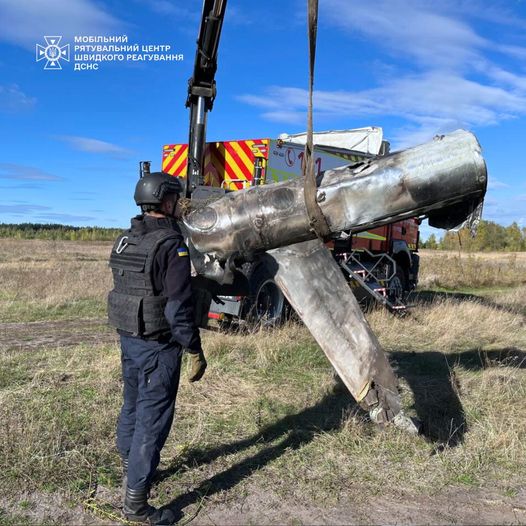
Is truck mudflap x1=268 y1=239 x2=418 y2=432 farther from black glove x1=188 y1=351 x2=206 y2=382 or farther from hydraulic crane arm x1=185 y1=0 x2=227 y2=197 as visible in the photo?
hydraulic crane arm x1=185 y1=0 x2=227 y2=197

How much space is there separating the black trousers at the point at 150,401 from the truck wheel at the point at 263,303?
14.9 ft

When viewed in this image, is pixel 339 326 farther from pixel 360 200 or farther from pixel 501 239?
pixel 501 239

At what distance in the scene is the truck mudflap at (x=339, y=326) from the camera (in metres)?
3.50

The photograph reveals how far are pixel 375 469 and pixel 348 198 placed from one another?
6.49 feet

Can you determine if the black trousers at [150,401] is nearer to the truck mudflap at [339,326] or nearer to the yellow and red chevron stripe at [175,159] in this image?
the truck mudflap at [339,326]

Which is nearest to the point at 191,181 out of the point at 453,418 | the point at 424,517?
the point at 453,418

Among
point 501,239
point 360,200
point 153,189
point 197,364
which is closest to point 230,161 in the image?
point 153,189

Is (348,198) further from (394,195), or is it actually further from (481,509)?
(481,509)

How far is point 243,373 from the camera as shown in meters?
6.10

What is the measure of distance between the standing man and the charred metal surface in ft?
1.38

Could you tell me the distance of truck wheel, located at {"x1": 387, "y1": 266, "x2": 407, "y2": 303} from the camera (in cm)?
1129

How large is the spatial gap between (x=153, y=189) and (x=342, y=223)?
1.17m

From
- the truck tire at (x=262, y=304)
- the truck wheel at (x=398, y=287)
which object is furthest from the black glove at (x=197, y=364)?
the truck wheel at (x=398, y=287)

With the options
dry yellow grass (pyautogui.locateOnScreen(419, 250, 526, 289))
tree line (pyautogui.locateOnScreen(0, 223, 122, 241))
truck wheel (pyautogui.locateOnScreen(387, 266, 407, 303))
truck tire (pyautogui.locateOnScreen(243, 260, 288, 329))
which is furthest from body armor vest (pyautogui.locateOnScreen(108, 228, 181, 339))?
tree line (pyautogui.locateOnScreen(0, 223, 122, 241))
